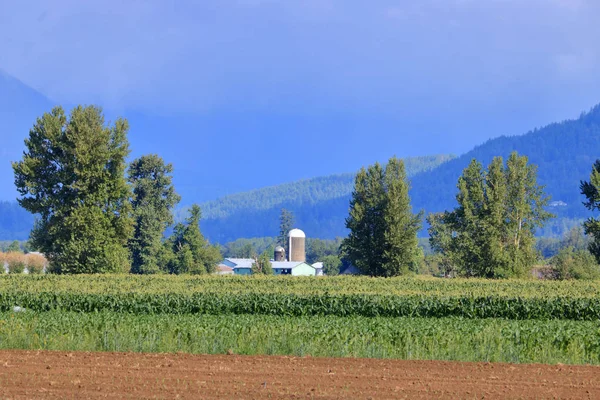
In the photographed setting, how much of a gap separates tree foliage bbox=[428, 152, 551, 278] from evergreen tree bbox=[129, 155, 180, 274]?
1450 inches

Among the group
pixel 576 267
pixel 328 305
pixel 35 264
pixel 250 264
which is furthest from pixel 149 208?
pixel 250 264

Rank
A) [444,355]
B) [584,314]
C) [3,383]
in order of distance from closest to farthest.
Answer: [3,383] → [444,355] → [584,314]

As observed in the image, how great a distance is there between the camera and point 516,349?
18.1 meters

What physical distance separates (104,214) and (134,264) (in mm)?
27154

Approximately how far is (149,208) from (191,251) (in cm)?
762

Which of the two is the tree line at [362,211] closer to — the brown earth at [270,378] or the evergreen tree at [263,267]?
the evergreen tree at [263,267]

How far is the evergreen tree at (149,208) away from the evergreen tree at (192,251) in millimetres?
2451

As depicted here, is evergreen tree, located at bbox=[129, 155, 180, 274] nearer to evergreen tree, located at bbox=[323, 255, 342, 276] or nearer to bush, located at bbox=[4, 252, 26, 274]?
bush, located at bbox=[4, 252, 26, 274]

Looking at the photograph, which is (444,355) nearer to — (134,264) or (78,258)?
(78,258)

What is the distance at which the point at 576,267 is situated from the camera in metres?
69.0

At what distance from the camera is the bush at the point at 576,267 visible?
2628 inches

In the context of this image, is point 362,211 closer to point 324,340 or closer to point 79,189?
point 79,189

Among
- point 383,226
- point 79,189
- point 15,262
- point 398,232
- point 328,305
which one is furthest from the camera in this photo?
point 15,262

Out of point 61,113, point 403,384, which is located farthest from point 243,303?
point 61,113
